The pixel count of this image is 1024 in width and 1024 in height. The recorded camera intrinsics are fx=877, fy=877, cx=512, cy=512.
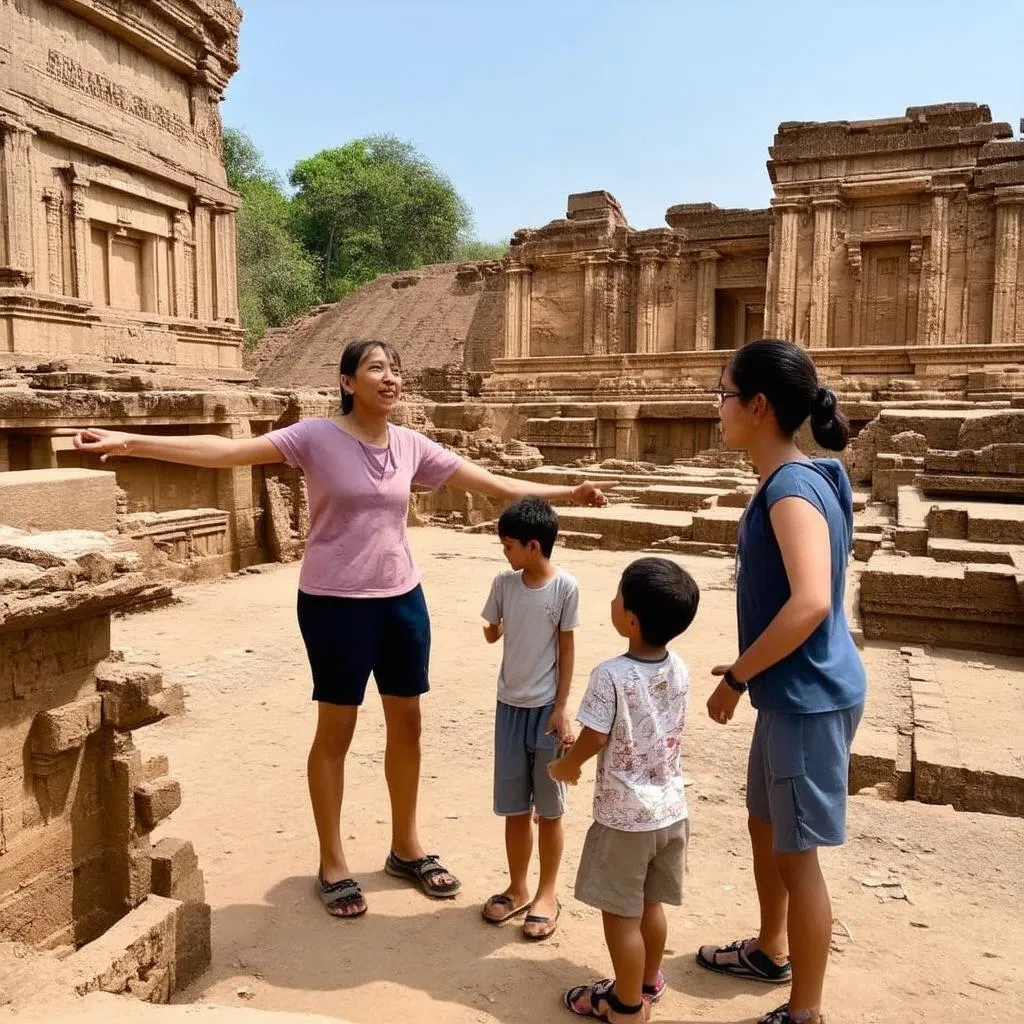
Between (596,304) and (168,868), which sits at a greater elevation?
(596,304)

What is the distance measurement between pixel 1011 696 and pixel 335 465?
386cm

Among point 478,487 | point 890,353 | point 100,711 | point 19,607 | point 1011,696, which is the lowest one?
point 1011,696

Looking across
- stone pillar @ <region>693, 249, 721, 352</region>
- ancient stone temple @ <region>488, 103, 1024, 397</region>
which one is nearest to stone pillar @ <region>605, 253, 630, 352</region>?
ancient stone temple @ <region>488, 103, 1024, 397</region>

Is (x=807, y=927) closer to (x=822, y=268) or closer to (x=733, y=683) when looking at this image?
(x=733, y=683)

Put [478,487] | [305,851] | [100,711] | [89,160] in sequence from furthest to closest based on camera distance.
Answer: [89,160], [305,851], [478,487], [100,711]

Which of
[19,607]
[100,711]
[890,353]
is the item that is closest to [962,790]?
[100,711]

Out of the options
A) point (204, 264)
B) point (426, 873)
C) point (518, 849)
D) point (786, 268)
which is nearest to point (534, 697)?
point (518, 849)

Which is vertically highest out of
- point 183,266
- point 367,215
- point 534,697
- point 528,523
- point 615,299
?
point 367,215

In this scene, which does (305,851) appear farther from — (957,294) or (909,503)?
(957,294)

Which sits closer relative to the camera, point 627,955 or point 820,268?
point 627,955

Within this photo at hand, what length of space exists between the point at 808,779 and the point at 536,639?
956 millimetres

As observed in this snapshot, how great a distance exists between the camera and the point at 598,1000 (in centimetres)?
232

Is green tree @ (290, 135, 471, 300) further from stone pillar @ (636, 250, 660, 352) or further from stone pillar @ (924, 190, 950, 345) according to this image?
stone pillar @ (924, 190, 950, 345)

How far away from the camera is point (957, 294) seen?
1788 centimetres
